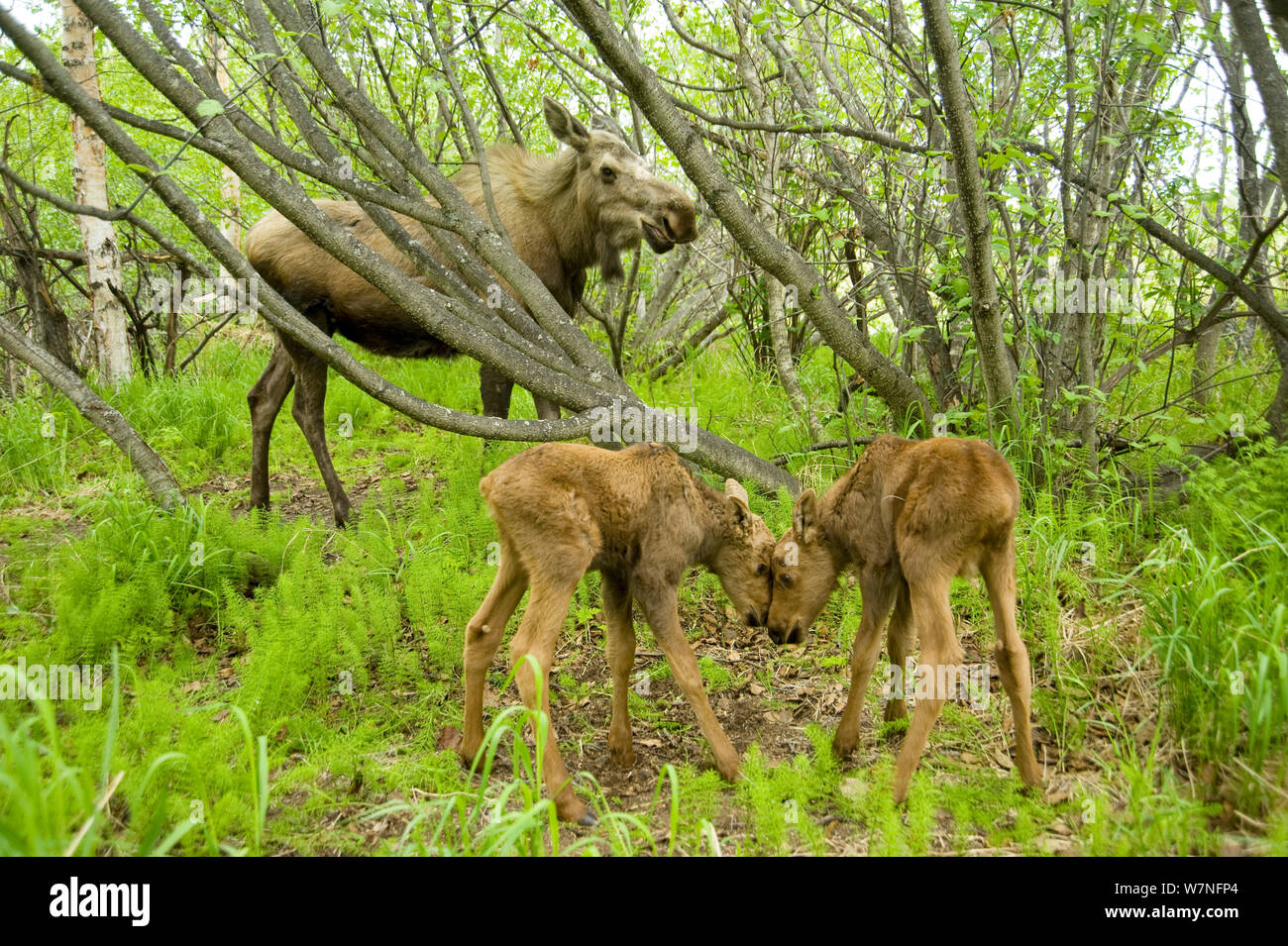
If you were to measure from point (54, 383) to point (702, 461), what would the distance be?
387cm

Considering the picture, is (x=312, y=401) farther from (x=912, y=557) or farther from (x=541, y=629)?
(x=912, y=557)

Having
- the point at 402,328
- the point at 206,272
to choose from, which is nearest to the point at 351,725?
the point at 206,272

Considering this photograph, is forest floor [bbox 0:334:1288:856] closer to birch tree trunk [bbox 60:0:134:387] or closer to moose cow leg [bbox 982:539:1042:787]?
moose cow leg [bbox 982:539:1042:787]

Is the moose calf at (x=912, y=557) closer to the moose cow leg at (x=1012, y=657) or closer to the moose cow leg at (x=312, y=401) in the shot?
the moose cow leg at (x=1012, y=657)

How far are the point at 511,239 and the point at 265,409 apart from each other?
7.54ft

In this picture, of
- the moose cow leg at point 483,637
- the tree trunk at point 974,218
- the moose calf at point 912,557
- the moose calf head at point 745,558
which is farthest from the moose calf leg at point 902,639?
the moose cow leg at point 483,637

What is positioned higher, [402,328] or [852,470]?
[402,328]

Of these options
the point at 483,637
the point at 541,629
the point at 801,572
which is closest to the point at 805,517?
the point at 801,572

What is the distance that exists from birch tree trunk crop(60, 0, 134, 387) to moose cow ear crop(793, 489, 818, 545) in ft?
22.1

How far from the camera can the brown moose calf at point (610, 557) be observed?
3566 mm

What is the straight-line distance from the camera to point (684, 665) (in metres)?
3.73

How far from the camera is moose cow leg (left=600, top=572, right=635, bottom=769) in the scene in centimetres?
387
